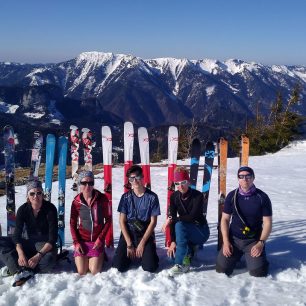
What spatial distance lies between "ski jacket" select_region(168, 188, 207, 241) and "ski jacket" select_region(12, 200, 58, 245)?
1594 millimetres

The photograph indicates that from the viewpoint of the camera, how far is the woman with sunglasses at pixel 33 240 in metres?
5.29

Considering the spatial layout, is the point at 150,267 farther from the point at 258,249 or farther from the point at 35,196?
the point at 35,196

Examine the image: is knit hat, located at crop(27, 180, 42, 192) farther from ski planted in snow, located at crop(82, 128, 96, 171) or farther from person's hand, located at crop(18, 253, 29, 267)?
ski planted in snow, located at crop(82, 128, 96, 171)

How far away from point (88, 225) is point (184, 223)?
4.28 ft

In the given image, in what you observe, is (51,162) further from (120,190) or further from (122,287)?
(120,190)

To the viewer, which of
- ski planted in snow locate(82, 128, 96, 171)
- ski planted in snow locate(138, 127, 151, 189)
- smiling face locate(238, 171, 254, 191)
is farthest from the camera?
ski planted in snow locate(82, 128, 96, 171)

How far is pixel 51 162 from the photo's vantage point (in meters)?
6.62

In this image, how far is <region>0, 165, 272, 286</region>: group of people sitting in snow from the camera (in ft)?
17.3

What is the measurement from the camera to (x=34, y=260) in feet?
17.4

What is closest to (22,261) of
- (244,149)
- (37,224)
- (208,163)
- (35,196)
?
(37,224)

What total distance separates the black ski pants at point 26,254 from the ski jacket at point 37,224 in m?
0.09

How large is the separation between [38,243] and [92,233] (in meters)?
0.74

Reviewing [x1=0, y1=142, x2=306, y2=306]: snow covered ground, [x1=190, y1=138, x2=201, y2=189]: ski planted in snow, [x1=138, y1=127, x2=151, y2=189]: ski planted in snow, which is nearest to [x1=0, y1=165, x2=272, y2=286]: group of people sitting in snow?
[x1=0, y1=142, x2=306, y2=306]: snow covered ground

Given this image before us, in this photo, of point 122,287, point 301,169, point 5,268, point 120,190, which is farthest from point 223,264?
point 301,169
